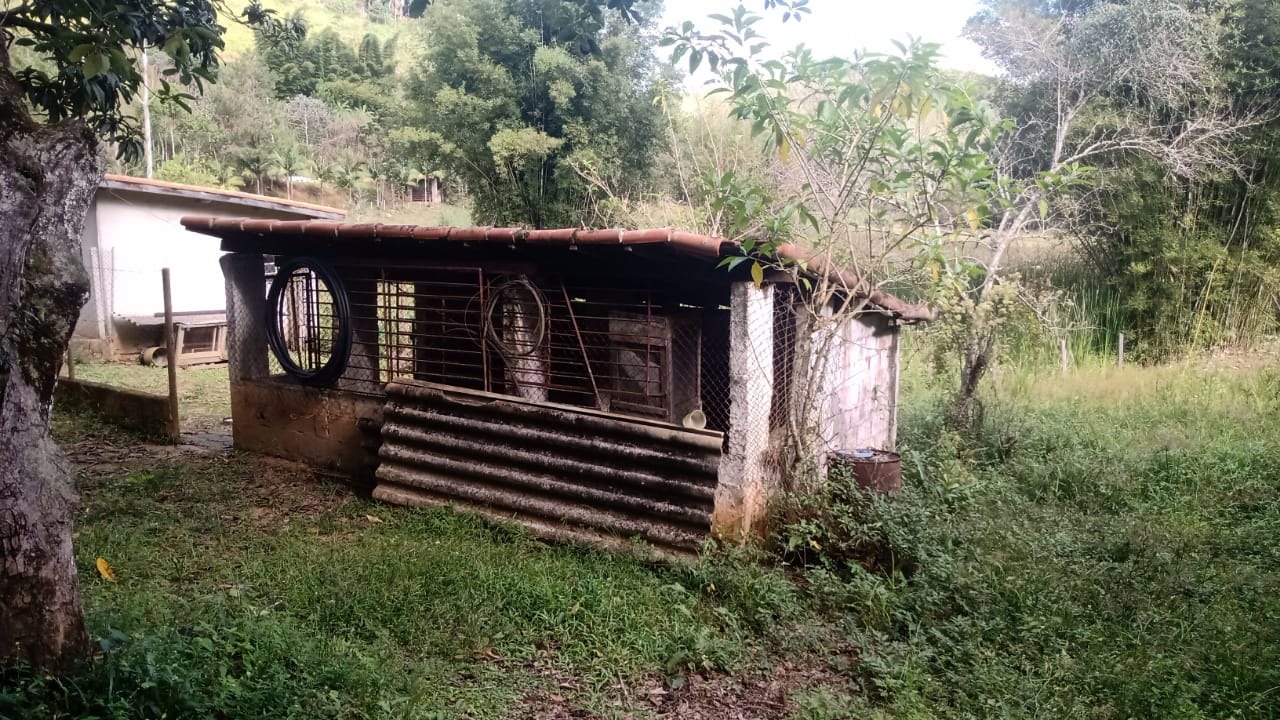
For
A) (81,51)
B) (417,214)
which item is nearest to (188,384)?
(81,51)

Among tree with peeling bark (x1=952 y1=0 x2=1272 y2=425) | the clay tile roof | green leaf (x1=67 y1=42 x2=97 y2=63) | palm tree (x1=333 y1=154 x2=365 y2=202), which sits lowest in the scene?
the clay tile roof

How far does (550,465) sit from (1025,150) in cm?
1123

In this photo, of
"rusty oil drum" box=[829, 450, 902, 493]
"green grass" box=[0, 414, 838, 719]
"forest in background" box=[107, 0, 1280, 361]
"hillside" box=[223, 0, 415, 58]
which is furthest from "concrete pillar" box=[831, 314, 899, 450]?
"hillside" box=[223, 0, 415, 58]

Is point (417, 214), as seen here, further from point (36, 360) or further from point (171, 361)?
point (36, 360)

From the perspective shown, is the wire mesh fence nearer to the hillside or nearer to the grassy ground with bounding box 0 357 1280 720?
the grassy ground with bounding box 0 357 1280 720

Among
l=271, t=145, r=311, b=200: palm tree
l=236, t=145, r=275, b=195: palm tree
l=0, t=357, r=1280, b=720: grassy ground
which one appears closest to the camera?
l=0, t=357, r=1280, b=720: grassy ground

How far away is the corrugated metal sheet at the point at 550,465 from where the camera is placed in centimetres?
487

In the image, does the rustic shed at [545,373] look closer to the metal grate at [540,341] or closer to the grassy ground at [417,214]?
the metal grate at [540,341]

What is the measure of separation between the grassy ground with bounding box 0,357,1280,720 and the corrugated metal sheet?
0.21 meters

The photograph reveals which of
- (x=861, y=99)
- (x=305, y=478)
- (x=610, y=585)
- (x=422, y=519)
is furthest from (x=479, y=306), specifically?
(x=861, y=99)

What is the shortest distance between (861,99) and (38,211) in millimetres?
4336

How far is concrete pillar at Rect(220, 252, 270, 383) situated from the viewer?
7.12 meters

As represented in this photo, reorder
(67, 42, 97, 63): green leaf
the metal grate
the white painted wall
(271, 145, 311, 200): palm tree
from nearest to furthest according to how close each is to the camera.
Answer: (67, 42, 97, 63): green leaf, the metal grate, the white painted wall, (271, 145, 311, 200): palm tree

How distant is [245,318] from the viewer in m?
7.12
